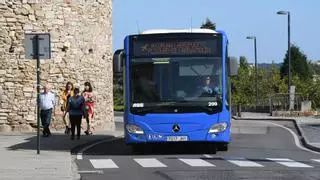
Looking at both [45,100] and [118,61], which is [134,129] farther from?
[45,100]

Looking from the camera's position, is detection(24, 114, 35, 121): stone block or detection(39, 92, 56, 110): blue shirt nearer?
detection(39, 92, 56, 110): blue shirt

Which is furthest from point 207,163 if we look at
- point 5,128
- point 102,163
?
point 5,128

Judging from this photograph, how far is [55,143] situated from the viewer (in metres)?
20.8

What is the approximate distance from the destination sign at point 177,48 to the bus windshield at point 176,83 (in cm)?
13

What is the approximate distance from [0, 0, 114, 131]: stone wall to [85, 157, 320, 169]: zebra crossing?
445 inches

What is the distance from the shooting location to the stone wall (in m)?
27.2

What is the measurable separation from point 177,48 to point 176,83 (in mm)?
923

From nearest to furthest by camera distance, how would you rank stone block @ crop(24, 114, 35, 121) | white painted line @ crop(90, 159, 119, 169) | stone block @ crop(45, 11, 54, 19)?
white painted line @ crop(90, 159, 119, 169), stone block @ crop(24, 114, 35, 121), stone block @ crop(45, 11, 54, 19)

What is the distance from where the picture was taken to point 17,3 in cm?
2711

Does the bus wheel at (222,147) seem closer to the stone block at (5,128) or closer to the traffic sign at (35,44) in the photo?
the traffic sign at (35,44)

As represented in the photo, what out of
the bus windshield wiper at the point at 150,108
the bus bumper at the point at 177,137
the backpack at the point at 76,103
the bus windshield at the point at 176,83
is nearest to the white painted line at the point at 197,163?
the bus bumper at the point at 177,137

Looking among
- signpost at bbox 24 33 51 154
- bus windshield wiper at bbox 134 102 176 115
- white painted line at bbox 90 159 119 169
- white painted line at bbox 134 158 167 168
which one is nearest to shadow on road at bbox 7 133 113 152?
signpost at bbox 24 33 51 154

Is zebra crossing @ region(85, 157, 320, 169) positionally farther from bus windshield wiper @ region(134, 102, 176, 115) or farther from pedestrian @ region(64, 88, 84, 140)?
pedestrian @ region(64, 88, 84, 140)

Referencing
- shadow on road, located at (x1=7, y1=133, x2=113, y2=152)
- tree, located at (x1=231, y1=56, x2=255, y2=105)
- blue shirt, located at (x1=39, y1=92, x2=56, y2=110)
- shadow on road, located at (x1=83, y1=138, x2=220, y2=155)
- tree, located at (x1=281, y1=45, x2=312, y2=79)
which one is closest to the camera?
shadow on road, located at (x1=83, y1=138, x2=220, y2=155)
